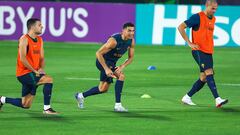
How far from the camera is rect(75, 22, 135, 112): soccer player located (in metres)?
13.8

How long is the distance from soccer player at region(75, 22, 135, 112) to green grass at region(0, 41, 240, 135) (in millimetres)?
321

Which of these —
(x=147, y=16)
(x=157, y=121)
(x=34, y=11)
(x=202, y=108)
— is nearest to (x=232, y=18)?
(x=147, y=16)

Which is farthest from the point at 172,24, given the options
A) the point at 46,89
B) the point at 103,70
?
the point at 46,89

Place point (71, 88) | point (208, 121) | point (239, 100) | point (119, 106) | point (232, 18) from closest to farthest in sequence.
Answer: point (208, 121), point (119, 106), point (239, 100), point (71, 88), point (232, 18)

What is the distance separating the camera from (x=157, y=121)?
12.8 meters

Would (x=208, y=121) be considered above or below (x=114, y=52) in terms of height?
below

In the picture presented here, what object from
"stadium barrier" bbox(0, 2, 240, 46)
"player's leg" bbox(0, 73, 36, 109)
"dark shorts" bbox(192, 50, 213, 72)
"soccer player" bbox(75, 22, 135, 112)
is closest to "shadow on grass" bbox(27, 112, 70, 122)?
"player's leg" bbox(0, 73, 36, 109)

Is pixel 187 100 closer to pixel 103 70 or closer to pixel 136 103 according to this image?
pixel 136 103

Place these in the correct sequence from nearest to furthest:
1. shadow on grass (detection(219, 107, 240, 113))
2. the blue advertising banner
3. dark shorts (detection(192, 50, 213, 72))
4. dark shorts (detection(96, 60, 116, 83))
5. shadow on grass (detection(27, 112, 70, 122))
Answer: shadow on grass (detection(27, 112, 70, 122)) < shadow on grass (detection(219, 107, 240, 113)) < dark shorts (detection(96, 60, 116, 83)) < dark shorts (detection(192, 50, 213, 72)) < the blue advertising banner

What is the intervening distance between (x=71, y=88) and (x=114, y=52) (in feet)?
12.8

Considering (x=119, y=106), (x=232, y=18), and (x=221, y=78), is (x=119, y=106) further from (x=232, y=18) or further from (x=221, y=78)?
(x=232, y=18)

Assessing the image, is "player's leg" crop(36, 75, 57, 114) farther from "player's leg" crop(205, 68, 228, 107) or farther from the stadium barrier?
the stadium barrier

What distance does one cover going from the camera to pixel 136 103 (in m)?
15.3

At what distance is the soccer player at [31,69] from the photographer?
1321cm
